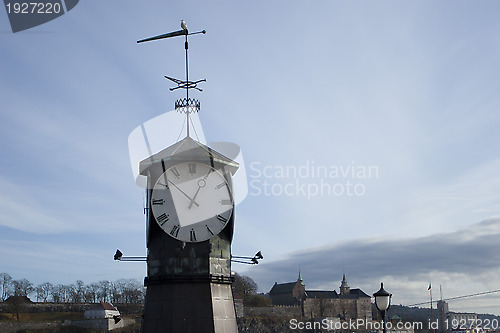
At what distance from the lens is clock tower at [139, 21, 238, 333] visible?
17.0 meters

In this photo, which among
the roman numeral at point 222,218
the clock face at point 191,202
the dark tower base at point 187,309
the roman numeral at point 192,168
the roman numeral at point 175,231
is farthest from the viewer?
the roman numeral at point 192,168

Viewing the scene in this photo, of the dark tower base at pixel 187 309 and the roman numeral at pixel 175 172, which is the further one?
the roman numeral at pixel 175 172

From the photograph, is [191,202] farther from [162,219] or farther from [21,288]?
[21,288]

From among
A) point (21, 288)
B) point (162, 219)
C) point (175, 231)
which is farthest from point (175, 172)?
point (21, 288)

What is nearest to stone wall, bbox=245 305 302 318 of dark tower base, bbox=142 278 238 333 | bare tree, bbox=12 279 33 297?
bare tree, bbox=12 279 33 297

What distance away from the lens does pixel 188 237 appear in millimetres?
17281

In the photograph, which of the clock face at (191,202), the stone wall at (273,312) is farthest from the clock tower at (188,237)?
the stone wall at (273,312)

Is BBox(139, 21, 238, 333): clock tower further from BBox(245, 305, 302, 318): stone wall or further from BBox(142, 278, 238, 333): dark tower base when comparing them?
BBox(245, 305, 302, 318): stone wall

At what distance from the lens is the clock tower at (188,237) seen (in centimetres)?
1705

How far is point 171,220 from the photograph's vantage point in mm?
17531

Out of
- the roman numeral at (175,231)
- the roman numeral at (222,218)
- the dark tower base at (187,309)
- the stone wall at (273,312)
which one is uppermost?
the roman numeral at (222,218)

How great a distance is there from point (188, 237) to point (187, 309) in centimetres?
214

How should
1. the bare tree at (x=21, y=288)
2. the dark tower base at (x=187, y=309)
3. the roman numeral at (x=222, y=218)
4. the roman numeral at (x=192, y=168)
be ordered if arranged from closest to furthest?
1. the dark tower base at (x=187, y=309)
2. the roman numeral at (x=222, y=218)
3. the roman numeral at (x=192, y=168)
4. the bare tree at (x=21, y=288)

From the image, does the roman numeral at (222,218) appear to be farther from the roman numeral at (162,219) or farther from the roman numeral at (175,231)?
the roman numeral at (162,219)
